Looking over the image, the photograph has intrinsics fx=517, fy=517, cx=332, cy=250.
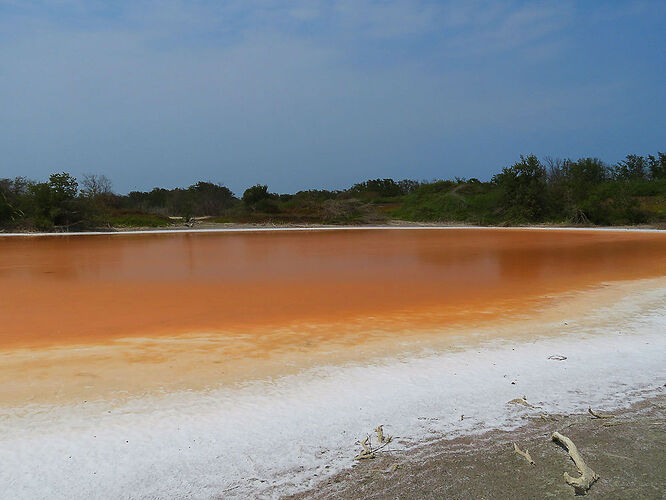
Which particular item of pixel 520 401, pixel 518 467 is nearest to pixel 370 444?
pixel 518 467

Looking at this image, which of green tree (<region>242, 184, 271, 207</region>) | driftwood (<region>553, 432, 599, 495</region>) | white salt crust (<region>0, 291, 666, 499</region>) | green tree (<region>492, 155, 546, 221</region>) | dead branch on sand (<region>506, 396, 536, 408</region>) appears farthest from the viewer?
green tree (<region>242, 184, 271, 207</region>)

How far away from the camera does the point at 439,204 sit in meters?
39.1

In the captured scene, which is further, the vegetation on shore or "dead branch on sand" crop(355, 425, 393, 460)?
the vegetation on shore

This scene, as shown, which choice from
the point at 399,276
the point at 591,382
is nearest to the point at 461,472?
the point at 591,382

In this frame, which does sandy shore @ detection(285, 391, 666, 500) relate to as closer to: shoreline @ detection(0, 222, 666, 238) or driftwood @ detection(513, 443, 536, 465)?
driftwood @ detection(513, 443, 536, 465)

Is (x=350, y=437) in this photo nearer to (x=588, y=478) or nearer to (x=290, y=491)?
(x=290, y=491)

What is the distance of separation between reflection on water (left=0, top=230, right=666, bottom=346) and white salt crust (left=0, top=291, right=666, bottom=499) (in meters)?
2.13

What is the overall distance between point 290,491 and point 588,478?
1401 millimetres

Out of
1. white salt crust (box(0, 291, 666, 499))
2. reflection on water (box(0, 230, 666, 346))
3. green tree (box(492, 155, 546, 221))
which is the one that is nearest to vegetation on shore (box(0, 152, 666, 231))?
green tree (box(492, 155, 546, 221))

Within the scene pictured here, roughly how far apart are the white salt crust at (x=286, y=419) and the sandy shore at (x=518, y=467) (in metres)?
0.14

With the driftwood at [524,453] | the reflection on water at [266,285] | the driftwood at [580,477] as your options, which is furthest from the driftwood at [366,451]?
the reflection on water at [266,285]

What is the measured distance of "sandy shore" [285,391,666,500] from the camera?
7.83 ft

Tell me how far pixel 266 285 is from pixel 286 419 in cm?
583

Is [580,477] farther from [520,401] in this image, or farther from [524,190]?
[524,190]
